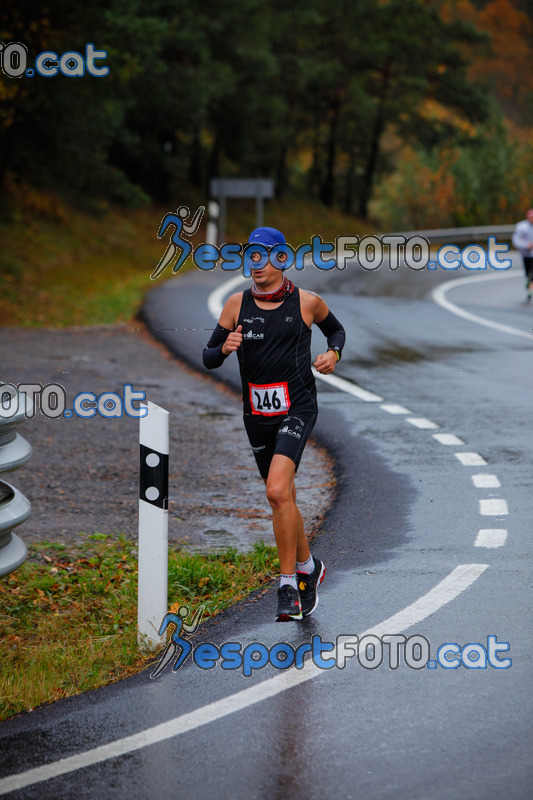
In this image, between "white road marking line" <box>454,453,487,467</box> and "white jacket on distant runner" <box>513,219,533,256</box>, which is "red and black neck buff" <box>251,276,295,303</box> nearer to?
"white road marking line" <box>454,453,487,467</box>

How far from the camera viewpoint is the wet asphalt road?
4.40 meters

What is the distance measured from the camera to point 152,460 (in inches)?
235

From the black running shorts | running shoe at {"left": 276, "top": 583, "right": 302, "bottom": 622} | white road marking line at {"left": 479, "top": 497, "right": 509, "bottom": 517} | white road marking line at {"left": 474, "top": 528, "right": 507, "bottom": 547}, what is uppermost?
the black running shorts

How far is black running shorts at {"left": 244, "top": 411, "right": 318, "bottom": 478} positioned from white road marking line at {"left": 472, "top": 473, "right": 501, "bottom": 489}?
3040mm

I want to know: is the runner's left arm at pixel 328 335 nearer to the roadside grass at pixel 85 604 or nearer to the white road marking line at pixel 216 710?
the white road marking line at pixel 216 710

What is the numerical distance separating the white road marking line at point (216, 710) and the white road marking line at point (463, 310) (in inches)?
480

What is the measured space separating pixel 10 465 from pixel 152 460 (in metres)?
0.75

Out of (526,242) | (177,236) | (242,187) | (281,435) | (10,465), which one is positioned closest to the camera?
(10,465)

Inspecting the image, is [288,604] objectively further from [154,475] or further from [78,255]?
[78,255]

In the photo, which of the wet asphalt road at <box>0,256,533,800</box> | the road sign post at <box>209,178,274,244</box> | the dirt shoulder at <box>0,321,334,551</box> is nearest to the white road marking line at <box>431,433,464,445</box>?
the wet asphalt road at <box>0,256,533,800</box>

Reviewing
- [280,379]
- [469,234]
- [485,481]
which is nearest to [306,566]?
[280,379]

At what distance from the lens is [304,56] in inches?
2083

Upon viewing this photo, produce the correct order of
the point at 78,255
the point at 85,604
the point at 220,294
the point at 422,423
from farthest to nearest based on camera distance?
the point at 78,255 → the point at 220,294 → the point at 422,423 → the point at 85,604

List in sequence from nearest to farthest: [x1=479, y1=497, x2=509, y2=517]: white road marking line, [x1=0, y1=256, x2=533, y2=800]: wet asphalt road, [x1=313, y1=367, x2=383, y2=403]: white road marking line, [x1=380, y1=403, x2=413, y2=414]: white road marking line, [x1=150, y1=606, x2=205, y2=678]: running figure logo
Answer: [x1=0, y1=256, x2=533, y2=800]: wet asphalt road
[x1=150, y1=606, x2=205, y2=678]: running figure logo
[x1=479, y1=497, x2=509, y2=517]: white road marking line
[x1=380, y1=403, x2=413, y2=414]: white road marking line
[x1=313, y1=367, x2=383, y2=403]: white road marking line
